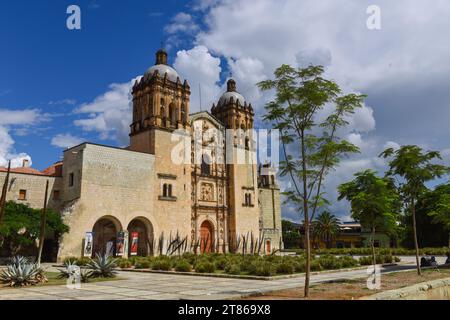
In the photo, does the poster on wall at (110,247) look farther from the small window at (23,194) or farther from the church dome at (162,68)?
the church dome at (162,68)

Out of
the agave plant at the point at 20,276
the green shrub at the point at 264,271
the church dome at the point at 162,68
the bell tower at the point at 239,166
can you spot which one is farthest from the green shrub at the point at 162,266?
the church dome at the point at 162,68

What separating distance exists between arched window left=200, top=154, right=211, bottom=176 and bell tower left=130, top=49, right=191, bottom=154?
4.41 meters

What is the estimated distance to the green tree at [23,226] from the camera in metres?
24.4

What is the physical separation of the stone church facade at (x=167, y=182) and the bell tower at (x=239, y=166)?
117mm

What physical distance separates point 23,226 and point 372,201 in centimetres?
2123

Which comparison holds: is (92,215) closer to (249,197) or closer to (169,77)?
(169,77)

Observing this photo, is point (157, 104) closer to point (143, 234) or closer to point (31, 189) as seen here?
point (143, 234)

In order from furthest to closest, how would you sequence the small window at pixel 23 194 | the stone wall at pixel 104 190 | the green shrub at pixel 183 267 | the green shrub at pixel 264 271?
the stone wall at pixel 104 190 < the small window at pixel 23 194 < the green shrub at pixel 183 267 < the green shrub at pixel 264 271

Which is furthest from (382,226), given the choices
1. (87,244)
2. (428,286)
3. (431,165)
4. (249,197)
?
(249,197)

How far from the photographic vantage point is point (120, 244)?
1213 inches

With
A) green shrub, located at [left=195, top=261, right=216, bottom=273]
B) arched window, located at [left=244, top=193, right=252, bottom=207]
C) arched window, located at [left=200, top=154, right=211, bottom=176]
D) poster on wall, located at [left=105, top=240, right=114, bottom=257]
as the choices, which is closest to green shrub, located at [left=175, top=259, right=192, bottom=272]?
green shrub, located at [left=195, top=261, right=216, bottom=273]

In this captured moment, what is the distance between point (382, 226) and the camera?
18188mm
